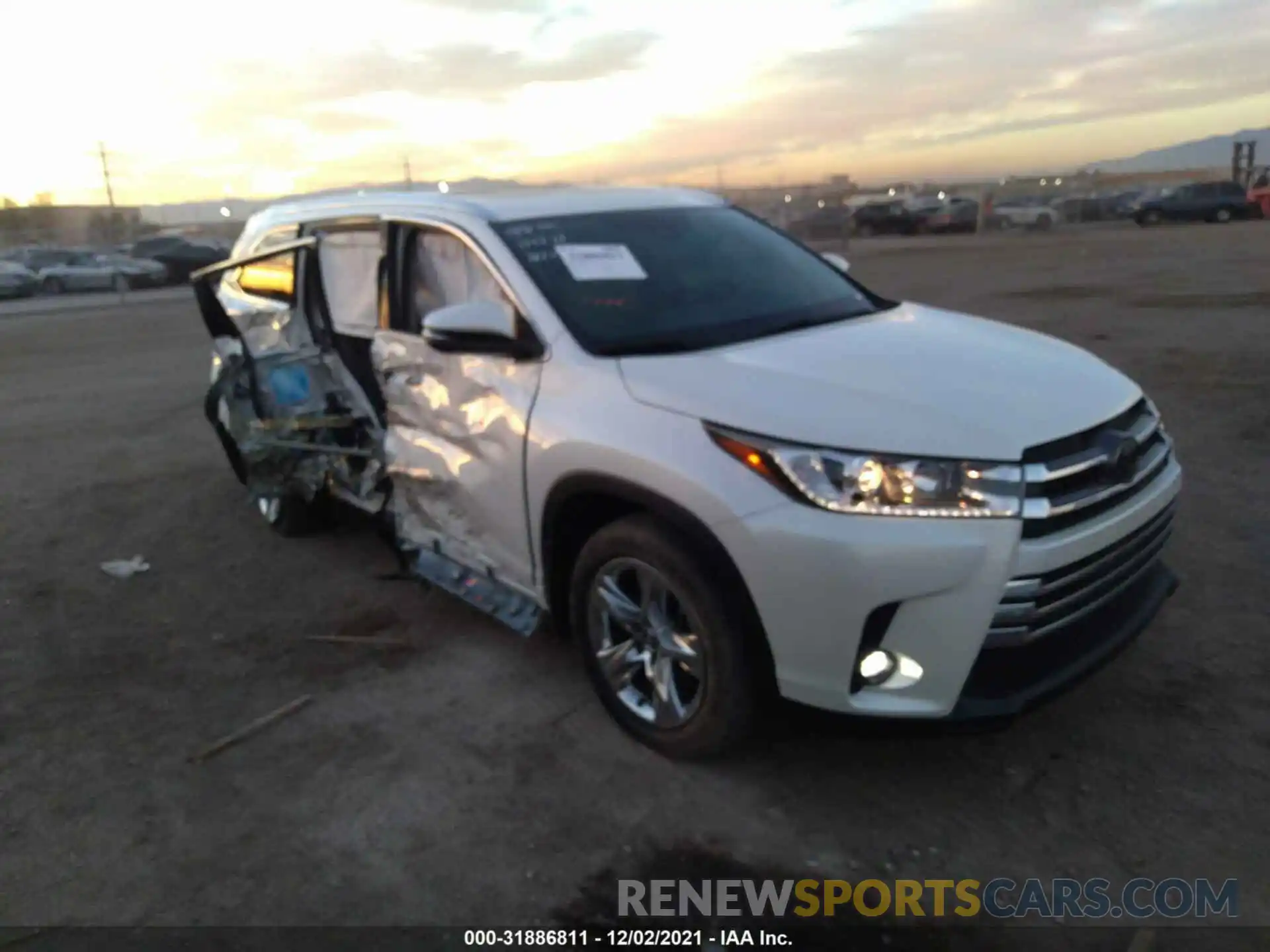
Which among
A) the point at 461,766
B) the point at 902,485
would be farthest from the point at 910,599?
the point at 461,766

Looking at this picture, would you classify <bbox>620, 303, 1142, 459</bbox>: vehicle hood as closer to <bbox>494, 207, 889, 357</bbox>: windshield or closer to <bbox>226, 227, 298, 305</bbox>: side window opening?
<bbox>494, 207, 889, 357</bbox>: windshield

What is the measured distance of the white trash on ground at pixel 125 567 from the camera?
217 inches

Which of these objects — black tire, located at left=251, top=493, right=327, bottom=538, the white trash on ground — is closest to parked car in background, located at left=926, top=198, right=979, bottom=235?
black tire, located at left=251, top=493, right=327, bottom=538

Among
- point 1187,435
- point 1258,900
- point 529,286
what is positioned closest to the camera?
point 1258,900

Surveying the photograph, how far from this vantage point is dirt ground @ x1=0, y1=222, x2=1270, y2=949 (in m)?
2.93

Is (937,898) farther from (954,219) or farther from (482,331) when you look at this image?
(954,219)

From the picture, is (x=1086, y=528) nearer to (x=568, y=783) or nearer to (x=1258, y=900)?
(x=1258, y=900)

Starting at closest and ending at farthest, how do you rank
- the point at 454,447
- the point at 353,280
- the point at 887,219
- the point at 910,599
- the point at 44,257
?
the point at 910,599 → the point at 454,447 → the point at 353,280 → the point at 44,257 → the point at 887,219

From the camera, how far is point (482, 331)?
3.57 metres

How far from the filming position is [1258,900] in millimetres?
2680

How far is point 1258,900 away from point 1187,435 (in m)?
4.83

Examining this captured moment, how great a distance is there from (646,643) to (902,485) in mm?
1078

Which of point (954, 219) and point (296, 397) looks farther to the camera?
point (954, 219)

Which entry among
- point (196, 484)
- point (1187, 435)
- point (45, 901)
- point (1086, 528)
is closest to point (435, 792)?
point (45, 901)
